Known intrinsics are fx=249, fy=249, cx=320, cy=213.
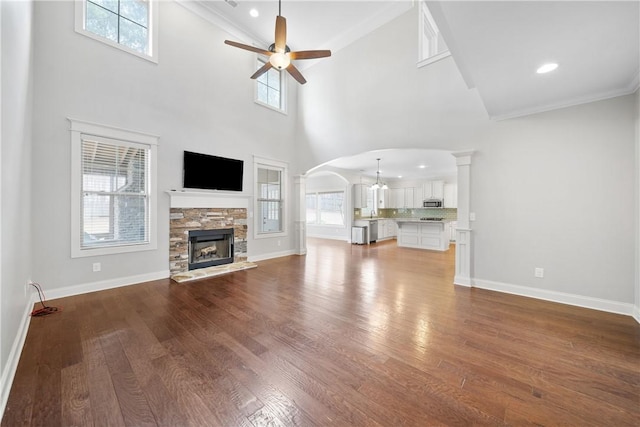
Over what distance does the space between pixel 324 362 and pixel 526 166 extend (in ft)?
13.0

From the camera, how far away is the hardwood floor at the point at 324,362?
5.09ft

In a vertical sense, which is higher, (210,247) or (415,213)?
(415,213)

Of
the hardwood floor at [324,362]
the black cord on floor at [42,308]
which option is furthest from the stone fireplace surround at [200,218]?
the black cord on floor at [42,308]

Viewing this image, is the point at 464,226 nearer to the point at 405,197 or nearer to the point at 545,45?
the point at 545,45

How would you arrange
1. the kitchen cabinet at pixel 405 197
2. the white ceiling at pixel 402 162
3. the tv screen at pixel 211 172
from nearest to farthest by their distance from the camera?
the tv screen at pixel 211 172, the white ceiling at pixel 402 162, the kitchen cabinet at pixel 405 197

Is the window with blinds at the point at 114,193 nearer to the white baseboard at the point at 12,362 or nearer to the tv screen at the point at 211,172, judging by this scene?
the tv screen at the point at 211,172

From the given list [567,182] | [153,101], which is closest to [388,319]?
[567,182]

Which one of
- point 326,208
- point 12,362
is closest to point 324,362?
point 12,362

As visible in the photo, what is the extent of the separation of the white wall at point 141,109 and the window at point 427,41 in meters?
3.61

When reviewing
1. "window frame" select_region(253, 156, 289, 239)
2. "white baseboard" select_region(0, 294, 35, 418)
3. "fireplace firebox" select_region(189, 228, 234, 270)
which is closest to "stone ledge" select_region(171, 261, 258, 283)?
"fireplace firebox" select_region(189, 228, 234, 270)

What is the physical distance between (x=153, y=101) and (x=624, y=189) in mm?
7049

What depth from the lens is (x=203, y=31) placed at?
16.7 ft

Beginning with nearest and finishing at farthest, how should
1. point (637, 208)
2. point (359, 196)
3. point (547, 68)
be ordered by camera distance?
point (547, 68)
point (637, 208)
point (359, 196)

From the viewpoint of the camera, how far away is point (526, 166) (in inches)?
146
